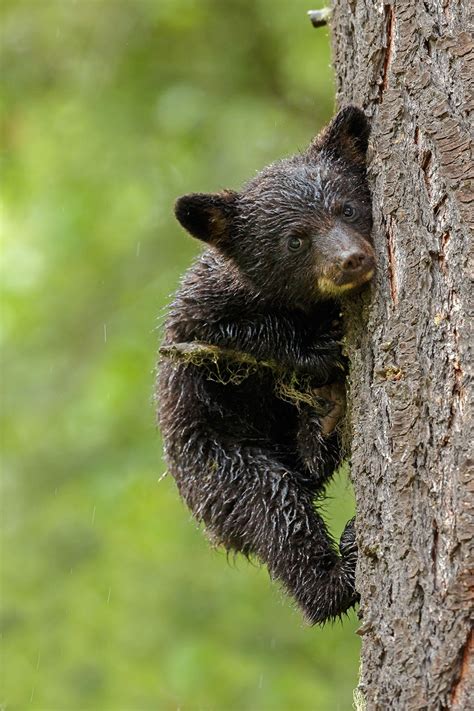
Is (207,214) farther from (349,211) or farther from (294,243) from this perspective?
(349,211)

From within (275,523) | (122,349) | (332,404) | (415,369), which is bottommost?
(122,349)

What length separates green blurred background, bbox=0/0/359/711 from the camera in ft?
31.1

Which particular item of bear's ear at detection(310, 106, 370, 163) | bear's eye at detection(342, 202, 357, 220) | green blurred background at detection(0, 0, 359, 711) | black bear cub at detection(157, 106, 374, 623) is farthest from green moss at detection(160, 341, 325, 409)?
green blurred background at detection(0, 0, 359, 711)

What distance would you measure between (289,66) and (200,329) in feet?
18.8

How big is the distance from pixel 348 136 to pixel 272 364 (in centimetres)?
119

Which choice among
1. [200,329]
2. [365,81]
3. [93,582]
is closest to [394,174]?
[365,81]

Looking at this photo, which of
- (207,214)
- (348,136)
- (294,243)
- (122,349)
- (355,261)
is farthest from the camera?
A: (122,349)

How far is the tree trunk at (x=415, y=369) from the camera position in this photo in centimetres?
344

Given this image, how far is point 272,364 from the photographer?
516 cm

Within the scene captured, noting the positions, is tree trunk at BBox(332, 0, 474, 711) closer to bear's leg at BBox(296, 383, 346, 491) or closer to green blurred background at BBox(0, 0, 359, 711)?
bear's leg at BBox(296, 383, 346, 491)

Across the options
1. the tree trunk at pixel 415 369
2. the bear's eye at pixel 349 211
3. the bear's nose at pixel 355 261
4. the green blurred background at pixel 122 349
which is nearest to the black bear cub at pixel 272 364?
the bear's eye at pixel 349 211

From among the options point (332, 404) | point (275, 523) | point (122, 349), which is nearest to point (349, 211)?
point (332, 404)

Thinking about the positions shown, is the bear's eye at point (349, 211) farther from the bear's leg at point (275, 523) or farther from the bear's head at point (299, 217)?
the bear's leg at point (275, 523)

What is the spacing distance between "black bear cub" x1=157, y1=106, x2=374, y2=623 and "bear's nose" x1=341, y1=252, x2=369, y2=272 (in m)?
0.18
